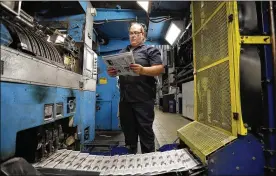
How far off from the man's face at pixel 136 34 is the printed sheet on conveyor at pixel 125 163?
1387mm

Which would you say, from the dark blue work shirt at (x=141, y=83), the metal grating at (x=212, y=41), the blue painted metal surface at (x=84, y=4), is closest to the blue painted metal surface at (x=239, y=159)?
the metal grating at (x=212, y=41)

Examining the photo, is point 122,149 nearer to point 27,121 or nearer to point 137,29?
point 27,121

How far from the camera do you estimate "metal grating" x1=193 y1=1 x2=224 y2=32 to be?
75.6 inches

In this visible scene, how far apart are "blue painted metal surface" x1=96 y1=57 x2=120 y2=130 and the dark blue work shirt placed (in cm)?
250

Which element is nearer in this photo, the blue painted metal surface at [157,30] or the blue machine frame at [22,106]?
the blue machine frame at [22,106]

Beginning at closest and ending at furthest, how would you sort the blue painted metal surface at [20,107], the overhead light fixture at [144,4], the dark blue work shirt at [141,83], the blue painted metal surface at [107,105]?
1. the blue painted metal surface at [20,107]
2. the dark blue work shirt at [141,83]
3. the overhead light fixture at [144,4]
4. the blue painted metal surface at [107,105]

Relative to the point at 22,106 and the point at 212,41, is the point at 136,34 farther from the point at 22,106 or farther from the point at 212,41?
the point at 22,106

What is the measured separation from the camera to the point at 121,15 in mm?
3879

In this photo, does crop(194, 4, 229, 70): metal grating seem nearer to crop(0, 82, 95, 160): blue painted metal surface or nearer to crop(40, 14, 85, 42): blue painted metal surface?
crop(0, 82, 95, 160): blue painted metal surface

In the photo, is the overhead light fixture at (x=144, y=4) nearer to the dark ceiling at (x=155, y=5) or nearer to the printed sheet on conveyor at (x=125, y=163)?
the dark ceiling at (x=155, y=5)

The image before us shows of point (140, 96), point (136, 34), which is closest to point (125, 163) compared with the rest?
point (140, 96)

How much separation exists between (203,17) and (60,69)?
1791mm

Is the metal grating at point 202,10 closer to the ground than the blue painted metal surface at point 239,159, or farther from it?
farther from it

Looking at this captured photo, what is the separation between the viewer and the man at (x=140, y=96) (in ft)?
7.07
